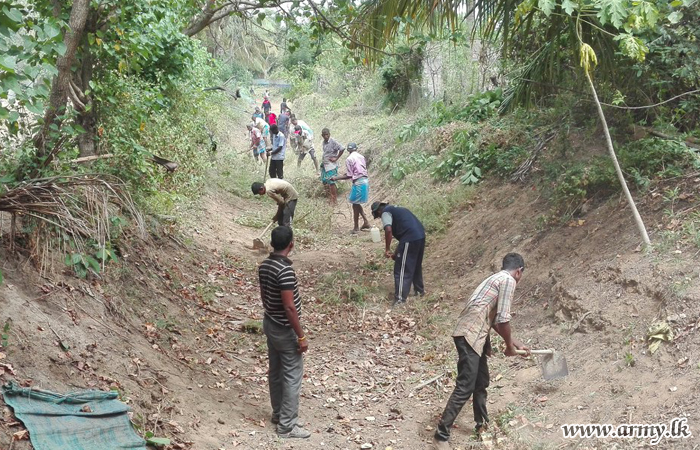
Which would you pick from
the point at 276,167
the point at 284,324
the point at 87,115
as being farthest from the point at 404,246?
the point at 276,167

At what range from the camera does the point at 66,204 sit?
583cm

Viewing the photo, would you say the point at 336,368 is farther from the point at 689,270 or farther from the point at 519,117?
the point at 519,117

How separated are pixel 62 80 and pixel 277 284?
2.94 metres

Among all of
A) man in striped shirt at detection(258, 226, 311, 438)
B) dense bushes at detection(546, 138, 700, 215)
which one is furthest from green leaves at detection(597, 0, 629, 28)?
man in striped shirt at detection(258, 226, 311, 438)

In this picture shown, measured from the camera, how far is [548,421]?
19.1 feet

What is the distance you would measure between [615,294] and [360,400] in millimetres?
2785

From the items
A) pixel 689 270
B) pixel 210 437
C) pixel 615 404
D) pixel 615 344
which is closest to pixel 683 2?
pixel 689 270

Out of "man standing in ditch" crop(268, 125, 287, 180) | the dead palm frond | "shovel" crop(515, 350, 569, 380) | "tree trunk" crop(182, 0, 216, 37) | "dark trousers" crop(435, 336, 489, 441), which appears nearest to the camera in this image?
"dark trousers" crop(435, 336, 489, 441)

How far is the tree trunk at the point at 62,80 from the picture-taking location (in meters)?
6.28

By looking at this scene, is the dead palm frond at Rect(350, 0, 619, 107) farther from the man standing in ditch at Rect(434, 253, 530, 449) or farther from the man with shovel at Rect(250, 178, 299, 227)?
the man standing in ditch at Rect(434, 253, 530, 449)

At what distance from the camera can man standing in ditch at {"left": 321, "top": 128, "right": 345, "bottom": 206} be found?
49.0 feet

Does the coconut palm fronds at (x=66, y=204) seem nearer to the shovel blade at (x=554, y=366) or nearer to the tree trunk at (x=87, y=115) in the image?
the tree trunk at (x=87, y=115)

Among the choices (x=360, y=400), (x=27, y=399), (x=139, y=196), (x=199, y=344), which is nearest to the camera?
(x=27, y=399)

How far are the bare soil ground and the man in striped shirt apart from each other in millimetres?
228
